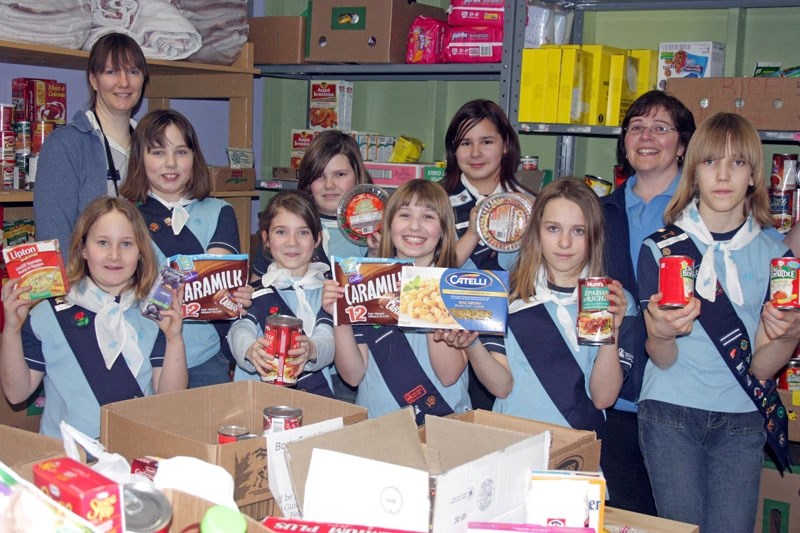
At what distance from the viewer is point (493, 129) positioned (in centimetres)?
352

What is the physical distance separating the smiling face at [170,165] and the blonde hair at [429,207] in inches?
31.3

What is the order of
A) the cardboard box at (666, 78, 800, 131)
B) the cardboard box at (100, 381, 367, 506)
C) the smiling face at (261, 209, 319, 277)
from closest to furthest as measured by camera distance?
the cardboard box at (100, 381, 367, 506)
the smiling face at (261, 209, 319, 277)
the cardboard box at (666, 78, 800, 131)

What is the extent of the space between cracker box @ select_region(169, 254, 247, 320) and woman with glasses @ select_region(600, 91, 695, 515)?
1311mm

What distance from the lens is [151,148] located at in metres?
3.22

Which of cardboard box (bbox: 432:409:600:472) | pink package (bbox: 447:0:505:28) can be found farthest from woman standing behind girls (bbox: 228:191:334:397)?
pink package (bbox: 447:0:505:28)

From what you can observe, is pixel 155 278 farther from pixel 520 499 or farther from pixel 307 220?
pixel 520 499

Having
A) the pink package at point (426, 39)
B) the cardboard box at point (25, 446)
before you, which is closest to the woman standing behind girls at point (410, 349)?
the cardboard box at point (25, 446)

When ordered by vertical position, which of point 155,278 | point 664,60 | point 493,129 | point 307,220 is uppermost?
point 664,60

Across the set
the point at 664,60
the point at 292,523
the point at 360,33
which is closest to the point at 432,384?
the point at 292,523

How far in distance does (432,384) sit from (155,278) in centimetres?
97

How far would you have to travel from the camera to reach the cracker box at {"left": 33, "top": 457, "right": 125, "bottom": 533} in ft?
3.95

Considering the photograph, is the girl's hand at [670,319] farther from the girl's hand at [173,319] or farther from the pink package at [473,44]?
the pink package at [473,44]

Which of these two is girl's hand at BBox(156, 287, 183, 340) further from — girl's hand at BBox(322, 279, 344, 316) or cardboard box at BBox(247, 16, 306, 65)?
cardboard box at BBox(247, 16, 306, 65)

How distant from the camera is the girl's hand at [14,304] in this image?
2527 millimetres
